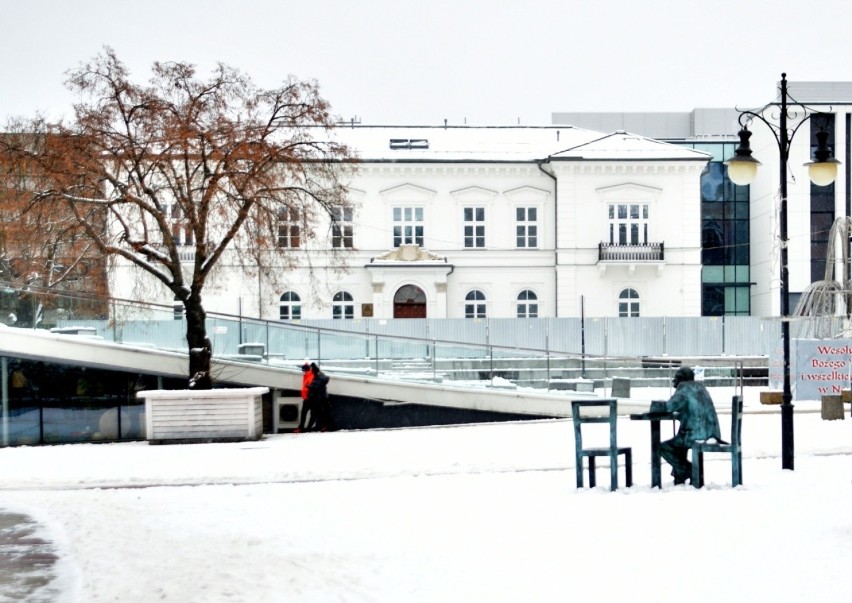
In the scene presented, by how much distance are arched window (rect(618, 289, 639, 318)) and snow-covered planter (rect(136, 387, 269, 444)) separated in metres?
27.9

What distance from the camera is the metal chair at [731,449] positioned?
45.4ft

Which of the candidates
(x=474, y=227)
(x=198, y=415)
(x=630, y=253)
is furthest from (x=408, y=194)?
(x=198, y=415)

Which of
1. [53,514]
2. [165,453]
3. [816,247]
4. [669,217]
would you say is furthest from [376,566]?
[816,247]

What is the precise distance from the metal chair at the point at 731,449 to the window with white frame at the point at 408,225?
3486cm

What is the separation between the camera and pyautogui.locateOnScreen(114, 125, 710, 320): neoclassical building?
4812 centimetres

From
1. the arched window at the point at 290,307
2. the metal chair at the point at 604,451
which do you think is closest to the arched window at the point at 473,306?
the arched window at the point at 290,307

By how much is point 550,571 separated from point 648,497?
4.40m

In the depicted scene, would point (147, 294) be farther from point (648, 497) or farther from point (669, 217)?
point (669, 217)

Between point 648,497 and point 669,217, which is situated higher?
point 669,217

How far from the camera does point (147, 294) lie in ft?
105

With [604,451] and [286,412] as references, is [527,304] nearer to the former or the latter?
[286,412]

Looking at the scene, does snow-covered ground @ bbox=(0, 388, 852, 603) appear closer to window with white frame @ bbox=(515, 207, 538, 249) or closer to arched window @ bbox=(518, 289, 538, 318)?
arched window @ bbox=(518, 289, 538, 318)

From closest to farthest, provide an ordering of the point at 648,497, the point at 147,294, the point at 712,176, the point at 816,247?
the point at 648,497
the point at 147,294
the point at 816,247
the point at 712,176

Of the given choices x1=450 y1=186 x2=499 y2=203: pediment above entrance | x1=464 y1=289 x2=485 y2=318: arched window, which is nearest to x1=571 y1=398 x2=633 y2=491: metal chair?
x1=464 y1=289 x2=485 y2=318: arched window
